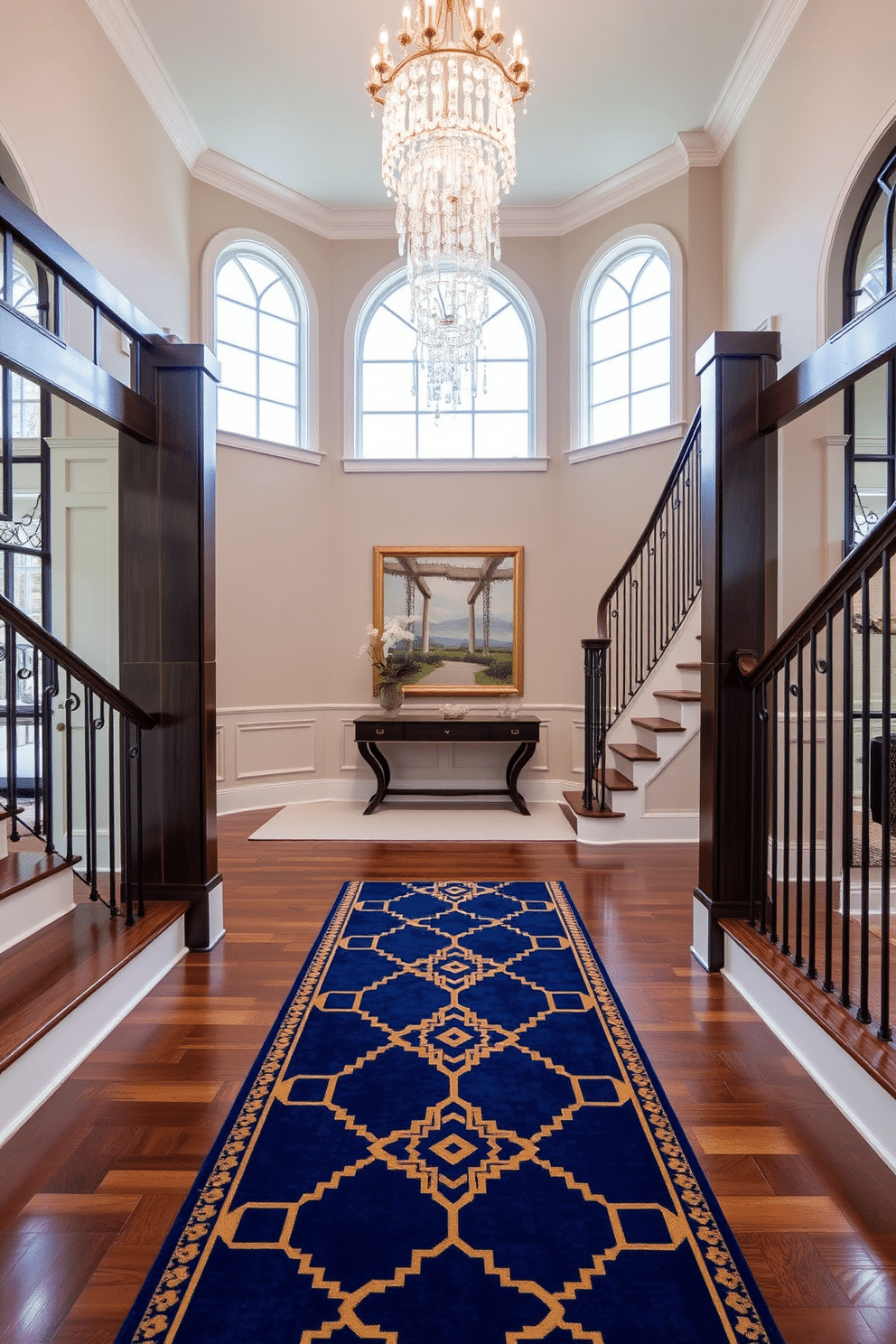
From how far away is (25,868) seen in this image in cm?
298

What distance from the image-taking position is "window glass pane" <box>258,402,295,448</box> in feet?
22.3

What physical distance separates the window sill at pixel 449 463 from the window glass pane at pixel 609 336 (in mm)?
1025

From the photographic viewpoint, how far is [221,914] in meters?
3.64

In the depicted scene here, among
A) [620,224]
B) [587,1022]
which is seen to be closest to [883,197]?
[620,224]

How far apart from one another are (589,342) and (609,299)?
A: 0.37 meters

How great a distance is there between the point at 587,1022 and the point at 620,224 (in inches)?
249

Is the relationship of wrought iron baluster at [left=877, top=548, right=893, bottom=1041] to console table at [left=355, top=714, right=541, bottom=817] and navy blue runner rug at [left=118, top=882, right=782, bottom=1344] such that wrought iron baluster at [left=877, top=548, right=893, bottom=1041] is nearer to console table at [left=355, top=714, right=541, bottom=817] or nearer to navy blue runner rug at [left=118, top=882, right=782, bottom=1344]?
navy blue runner rug at [left=118, top=882, right=782, bottom=1344]

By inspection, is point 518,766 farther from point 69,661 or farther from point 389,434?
point 69,661

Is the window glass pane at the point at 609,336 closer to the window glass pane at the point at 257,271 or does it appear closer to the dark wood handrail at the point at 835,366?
the window glass pane at the point at 257,271

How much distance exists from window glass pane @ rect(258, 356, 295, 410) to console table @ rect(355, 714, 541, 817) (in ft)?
9.52

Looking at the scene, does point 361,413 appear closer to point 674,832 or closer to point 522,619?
point 522,619

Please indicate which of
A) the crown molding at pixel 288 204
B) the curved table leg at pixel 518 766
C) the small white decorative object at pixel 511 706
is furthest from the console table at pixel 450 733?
the crown molding at pixel 288 204

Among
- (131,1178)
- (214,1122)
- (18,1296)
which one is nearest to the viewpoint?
(18,1296)

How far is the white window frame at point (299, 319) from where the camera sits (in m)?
6.31
